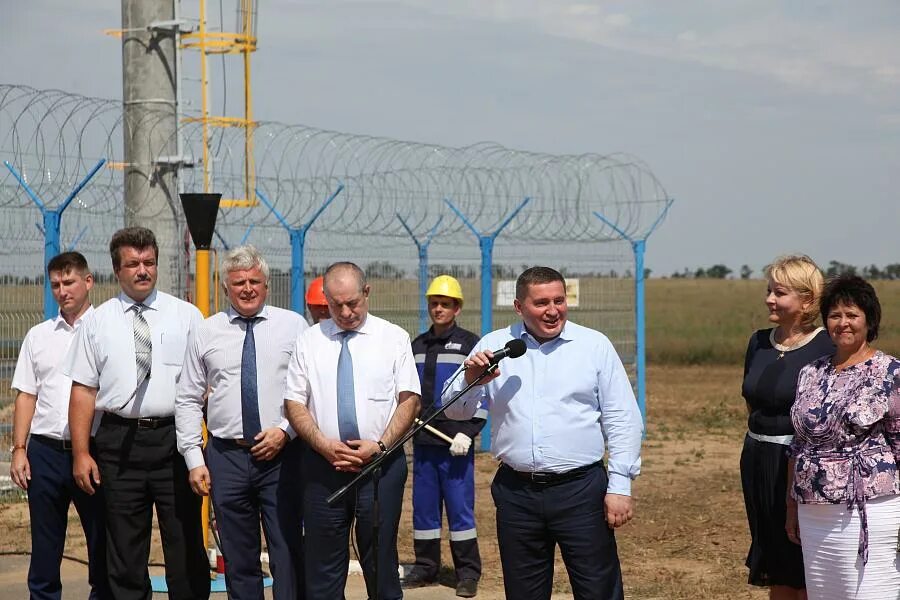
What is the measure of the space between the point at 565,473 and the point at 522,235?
8.03m

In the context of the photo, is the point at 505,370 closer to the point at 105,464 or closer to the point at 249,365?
the point at 249,365

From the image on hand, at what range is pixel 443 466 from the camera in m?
7.97

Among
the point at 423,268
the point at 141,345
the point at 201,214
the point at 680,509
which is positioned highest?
the point at 201,214

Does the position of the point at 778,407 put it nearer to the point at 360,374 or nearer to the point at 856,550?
the point at 856,550

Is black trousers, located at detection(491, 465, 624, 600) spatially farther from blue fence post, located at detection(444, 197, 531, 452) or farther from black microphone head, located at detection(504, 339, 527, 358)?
blue fence post, located at detection(444, 197, 531, 452)

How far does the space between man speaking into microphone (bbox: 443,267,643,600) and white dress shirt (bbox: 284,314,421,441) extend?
0.45 m

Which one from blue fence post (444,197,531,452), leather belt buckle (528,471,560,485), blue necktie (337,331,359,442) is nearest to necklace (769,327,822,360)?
leather belt buckle (528,471,560,485)

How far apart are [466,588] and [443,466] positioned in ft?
2.50

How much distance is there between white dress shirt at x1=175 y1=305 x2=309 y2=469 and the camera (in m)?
5.99

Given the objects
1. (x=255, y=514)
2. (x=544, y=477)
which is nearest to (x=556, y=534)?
(x=544, y=477)

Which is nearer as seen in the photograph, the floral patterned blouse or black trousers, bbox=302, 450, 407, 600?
the floral patterned blouse

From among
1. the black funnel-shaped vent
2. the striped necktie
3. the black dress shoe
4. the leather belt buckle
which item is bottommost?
the black dress shoe

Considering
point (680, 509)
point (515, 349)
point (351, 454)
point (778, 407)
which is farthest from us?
point (680, 509)

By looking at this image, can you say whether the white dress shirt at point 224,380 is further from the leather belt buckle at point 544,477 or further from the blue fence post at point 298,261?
the blue fence post at point 298,261
